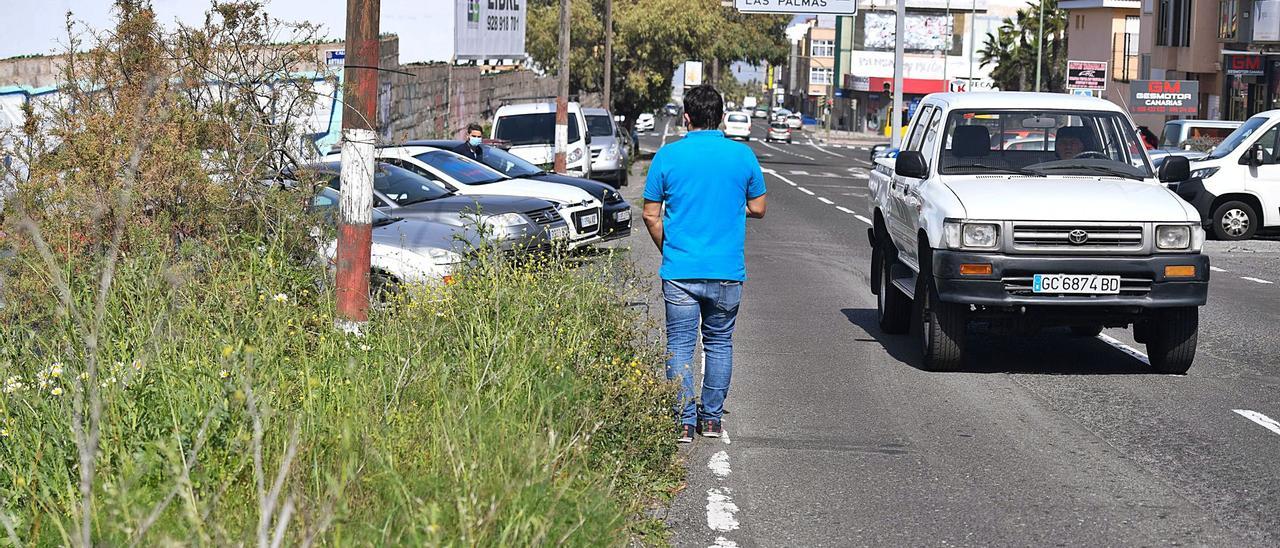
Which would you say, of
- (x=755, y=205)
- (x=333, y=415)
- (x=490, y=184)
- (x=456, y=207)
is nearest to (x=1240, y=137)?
(x=490, y=184)

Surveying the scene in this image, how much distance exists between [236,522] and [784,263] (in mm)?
13146

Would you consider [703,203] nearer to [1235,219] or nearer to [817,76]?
[1235,219]

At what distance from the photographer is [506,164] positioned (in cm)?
1867

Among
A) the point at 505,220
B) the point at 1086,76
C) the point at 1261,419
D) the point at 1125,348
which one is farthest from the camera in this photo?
the point at 1086,76

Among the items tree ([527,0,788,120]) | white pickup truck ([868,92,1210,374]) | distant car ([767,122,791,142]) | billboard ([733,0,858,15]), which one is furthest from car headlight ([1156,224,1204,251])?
distant car ([767,122,791,142])

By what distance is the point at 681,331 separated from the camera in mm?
7211

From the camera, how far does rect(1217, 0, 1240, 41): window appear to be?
46031mm

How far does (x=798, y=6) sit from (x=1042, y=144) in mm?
23572

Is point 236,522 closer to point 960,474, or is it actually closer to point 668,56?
point 960,474

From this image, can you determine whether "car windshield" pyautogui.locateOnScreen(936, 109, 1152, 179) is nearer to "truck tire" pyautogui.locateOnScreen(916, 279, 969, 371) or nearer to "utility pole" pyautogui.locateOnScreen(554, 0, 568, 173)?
"truck tire" pyautogui.locateOnScreen(916, 279, 969, 371)

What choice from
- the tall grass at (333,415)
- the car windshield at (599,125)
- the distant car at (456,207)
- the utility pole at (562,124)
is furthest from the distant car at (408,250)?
the car windshield at (599,125)

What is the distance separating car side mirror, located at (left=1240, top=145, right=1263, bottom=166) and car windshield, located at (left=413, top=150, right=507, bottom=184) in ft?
34.7

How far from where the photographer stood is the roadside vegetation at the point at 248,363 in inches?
175

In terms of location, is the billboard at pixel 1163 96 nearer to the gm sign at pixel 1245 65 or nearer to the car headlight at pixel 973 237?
the gm sign at pixel 1245 65
